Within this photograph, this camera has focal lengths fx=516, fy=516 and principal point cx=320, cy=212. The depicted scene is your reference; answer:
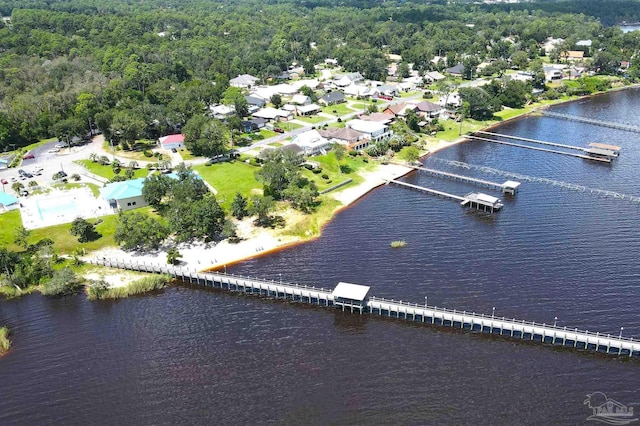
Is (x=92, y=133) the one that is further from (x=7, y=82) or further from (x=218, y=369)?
(x=218, y=369)

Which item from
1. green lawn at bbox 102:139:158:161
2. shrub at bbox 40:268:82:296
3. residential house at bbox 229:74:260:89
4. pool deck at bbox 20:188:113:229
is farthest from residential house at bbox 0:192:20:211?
residential house at bbox 229:74:260:89

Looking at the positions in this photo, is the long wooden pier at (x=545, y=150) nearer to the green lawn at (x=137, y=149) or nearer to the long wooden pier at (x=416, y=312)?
the long wooden pier at (x=416, y=312)

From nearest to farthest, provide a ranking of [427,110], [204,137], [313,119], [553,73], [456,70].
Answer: [204,137]
[427,110]
[313,119]
[553,73]
[456,70]

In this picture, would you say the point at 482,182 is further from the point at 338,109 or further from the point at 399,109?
the point at 338,109

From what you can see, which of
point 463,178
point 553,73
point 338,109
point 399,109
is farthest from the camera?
point 553,73

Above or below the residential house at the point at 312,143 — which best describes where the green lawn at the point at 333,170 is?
below

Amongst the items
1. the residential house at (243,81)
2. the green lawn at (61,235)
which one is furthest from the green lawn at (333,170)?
the residential house at (243,81)

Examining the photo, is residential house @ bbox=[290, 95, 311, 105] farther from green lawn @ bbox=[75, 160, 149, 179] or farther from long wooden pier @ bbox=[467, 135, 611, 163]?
green lawn @ bbox=[75, 160, 149, 179]

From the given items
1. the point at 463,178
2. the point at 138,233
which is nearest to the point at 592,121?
the point at 463,178
